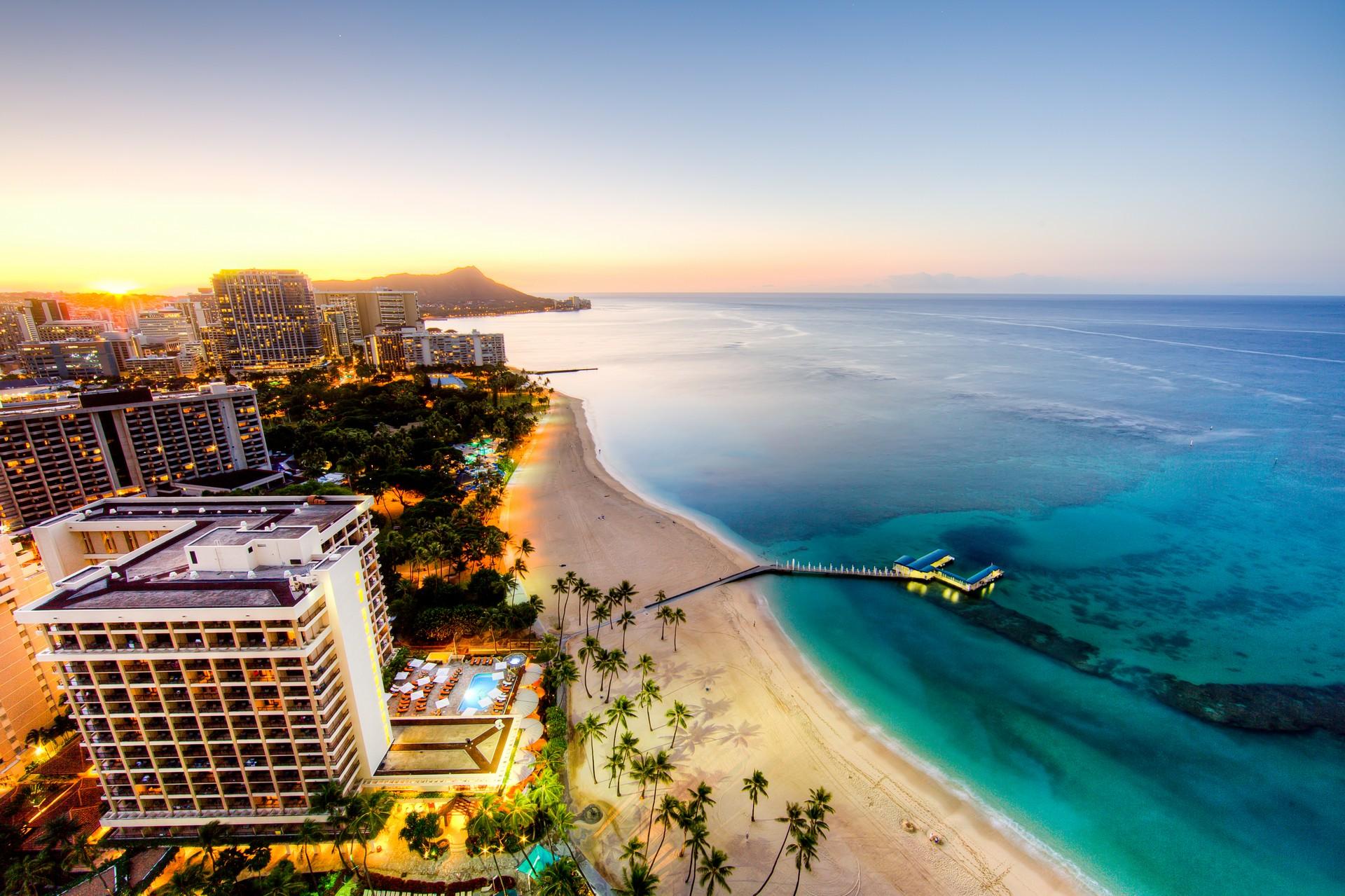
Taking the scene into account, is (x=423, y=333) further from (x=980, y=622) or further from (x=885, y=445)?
(x=980, y=622)

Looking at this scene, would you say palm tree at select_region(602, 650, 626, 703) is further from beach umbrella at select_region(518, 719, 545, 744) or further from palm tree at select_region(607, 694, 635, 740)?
beach umbrella at select_region(518, 719, 545, 744)

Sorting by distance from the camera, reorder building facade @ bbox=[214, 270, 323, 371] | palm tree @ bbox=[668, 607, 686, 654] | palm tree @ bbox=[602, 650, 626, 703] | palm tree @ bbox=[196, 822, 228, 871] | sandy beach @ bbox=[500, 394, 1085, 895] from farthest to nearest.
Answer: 1. building facade @ bbox=[214, 270, 323, 371]
2. palm tree @ bbox=[668, 607, 686, 654]
3. palm tree @ bbox=[602, 650, 626, 703]
4. sandy beach @ bbox=[500, 394, 1085, 895]
5. palm tree @ bbox=[196, 822, 228, 871]

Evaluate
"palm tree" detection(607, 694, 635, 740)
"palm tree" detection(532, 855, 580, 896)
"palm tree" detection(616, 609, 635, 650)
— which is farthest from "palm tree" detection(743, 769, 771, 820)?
"palm tree" detection(616, 609, 635, 650)

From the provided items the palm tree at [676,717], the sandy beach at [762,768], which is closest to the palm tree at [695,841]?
the sandy beach at [762,768]

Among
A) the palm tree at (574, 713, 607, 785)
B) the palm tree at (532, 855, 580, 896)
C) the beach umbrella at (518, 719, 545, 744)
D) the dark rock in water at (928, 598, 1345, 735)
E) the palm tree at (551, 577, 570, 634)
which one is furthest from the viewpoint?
the palm tree at (551, 577, 570, 634)

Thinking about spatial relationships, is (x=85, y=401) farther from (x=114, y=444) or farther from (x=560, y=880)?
(x=560, y=880)


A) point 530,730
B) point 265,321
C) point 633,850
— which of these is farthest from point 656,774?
point 265,321
